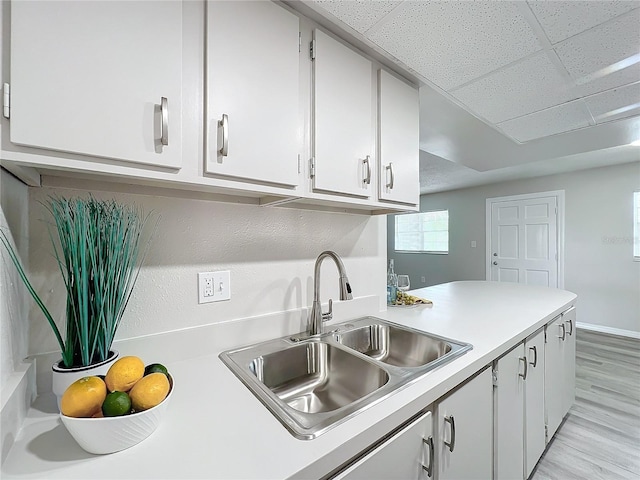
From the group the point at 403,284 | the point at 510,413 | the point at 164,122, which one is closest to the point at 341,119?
the point at 164,122

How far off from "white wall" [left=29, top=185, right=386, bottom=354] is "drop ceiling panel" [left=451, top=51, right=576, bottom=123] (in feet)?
3.30

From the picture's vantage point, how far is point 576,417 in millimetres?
2096

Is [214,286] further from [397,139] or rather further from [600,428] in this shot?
[600,428]

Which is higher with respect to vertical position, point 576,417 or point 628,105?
point 628,105

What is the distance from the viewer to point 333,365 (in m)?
1.14

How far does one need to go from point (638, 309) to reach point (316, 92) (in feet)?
17.1

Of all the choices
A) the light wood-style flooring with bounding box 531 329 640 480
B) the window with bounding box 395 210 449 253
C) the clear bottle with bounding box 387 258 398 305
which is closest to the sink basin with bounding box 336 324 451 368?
the clear bottle with bounding box 387 258 398 305

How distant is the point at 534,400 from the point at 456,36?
5.99 ft

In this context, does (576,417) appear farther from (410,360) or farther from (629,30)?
(629,30)

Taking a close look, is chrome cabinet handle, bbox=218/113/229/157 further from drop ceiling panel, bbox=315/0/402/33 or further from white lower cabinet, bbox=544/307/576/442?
white lower cabinet, bbox=544/307/576/442

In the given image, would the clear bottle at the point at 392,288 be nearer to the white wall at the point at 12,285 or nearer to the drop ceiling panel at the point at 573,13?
the drop ceiling panel at the point at 573,13

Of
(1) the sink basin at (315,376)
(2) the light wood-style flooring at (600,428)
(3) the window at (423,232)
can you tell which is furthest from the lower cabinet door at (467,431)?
(3) the window at (423,232)

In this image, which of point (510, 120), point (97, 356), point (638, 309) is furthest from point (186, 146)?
point (638, 309)

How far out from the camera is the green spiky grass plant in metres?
0.67
